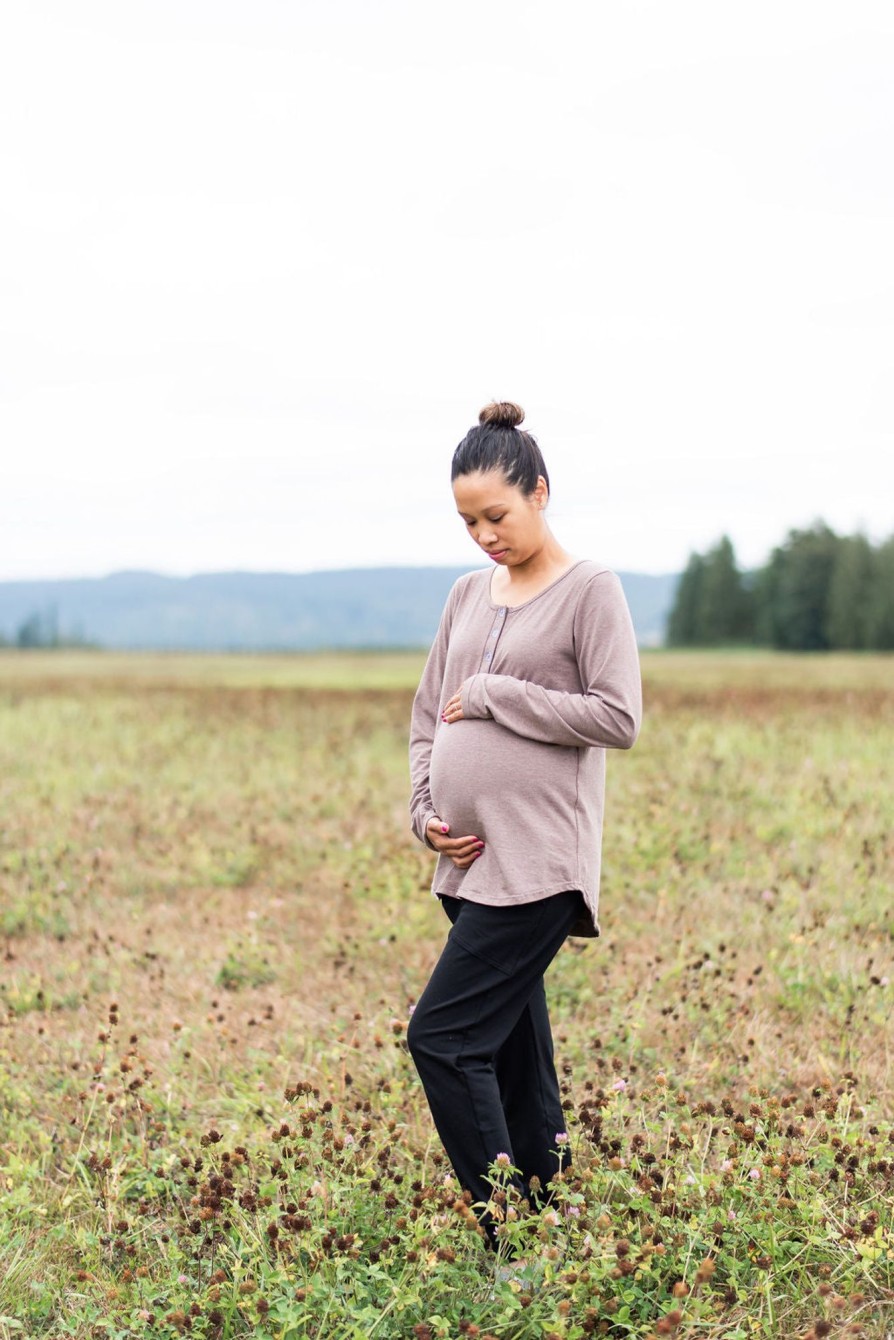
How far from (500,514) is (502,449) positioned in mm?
179

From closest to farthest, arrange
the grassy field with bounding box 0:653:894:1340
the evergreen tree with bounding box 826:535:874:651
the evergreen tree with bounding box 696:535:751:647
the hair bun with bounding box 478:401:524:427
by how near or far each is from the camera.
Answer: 1. the grassy field with bounding box 0:653:894:1340
2. the hair bun with bounding box 478:401:524:427
3. the evergreen tree with bounding box 826:535:874:651
4. the evergreen tree with bounding box 696:535:751:647

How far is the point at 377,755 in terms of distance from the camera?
1393 centimetres

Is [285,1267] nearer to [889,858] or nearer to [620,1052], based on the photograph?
[620,1052]

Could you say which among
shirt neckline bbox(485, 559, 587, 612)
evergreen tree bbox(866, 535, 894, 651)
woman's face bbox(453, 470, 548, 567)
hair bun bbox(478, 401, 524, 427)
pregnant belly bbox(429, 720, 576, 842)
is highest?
evergreen tree bbox(866, 535, 894, 651)

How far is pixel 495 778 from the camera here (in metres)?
3.27

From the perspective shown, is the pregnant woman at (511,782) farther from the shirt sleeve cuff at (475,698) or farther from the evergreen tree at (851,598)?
the evergreen tree at (851,598)

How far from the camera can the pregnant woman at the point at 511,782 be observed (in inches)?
126

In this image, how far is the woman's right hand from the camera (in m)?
3.29

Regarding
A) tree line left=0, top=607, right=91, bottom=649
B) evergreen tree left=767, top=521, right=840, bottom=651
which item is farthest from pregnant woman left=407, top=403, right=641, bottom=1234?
tree line left=0, top=607, right=91, bottom=649

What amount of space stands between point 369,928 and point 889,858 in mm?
3577

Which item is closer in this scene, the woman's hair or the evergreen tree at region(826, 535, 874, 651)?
the woman's hair

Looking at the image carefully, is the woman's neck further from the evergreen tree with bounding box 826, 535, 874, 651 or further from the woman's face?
the evergreen tree with bounding box 826, 535, 874, 651

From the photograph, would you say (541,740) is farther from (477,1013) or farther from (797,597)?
(797,597)

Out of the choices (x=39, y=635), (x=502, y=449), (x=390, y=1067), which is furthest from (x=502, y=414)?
(x=39, y=635)
